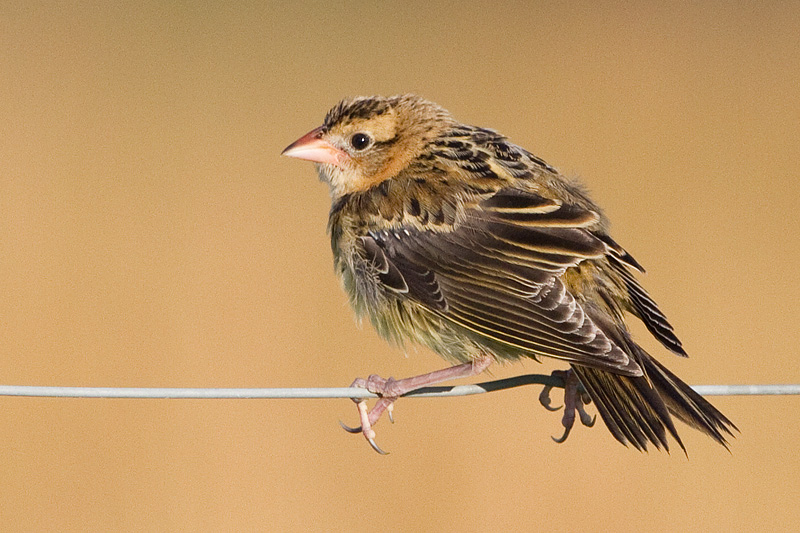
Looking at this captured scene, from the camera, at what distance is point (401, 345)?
4.59 metres

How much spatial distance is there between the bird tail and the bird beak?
179cm

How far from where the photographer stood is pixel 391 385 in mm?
4379

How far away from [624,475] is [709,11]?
4.85m

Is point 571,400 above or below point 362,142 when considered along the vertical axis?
below

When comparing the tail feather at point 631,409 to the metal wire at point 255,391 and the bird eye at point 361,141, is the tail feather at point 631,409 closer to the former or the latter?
the metal wire at point 255,391

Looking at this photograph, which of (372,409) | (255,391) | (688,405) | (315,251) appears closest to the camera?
(255,391)

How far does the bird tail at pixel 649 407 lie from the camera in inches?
145

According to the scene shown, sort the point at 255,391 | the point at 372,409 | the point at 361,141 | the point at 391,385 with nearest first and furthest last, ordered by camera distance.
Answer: the point at 255,391 → the point at 391,385 → the point at 372,409 → the point at 361,141

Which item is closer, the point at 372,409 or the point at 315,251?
the point at 372,409

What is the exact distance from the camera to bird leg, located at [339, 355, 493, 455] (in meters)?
4.37

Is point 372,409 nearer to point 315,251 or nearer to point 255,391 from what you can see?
point 255,391

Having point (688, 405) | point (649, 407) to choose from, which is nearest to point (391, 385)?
point (649, 407)

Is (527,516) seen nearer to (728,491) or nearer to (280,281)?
(728,491)

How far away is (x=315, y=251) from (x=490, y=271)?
3485 mm
